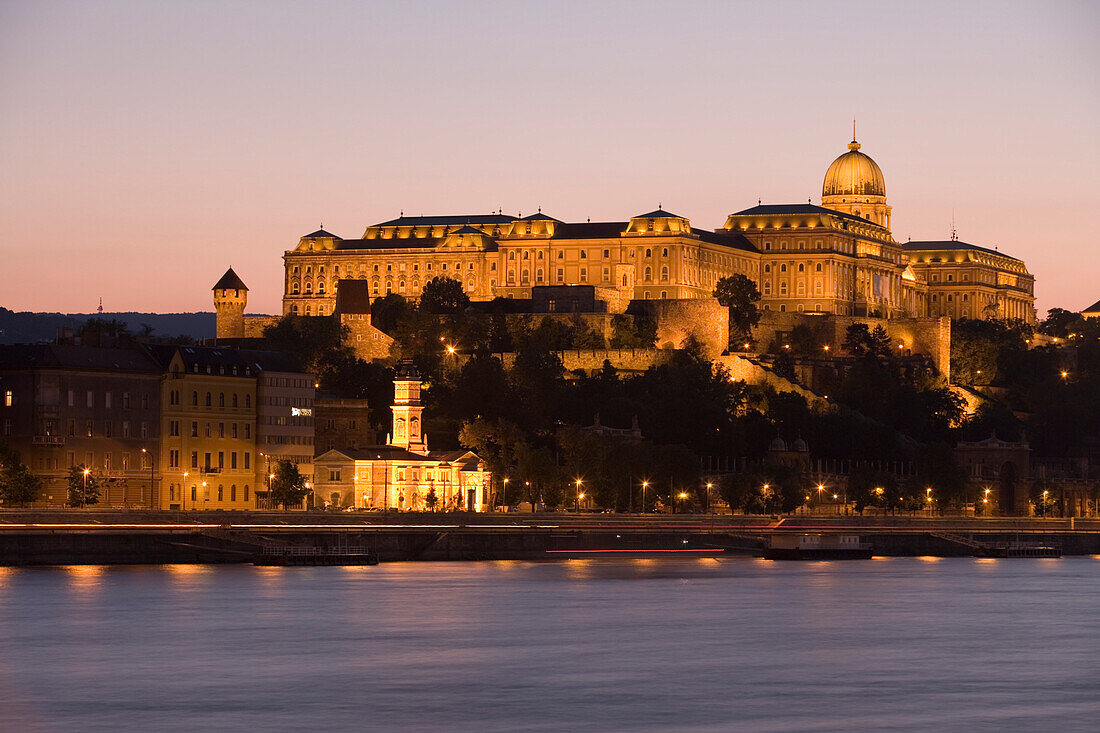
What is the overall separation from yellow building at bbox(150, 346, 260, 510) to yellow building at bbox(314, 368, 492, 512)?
414 cm

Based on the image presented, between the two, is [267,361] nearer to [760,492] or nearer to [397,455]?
[397,455]

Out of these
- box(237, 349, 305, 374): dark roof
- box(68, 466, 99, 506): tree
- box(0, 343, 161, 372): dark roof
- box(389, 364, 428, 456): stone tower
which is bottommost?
box(68, 466, 99, 506): tree

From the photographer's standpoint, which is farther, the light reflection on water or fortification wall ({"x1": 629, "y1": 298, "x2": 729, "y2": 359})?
fortification wall ({"x1": 629, "y1": 298, "x2": 729, "y2": 359})

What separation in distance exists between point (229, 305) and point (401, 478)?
56529mm

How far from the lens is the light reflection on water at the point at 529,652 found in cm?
5653

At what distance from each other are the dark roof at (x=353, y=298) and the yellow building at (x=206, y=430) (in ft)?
148

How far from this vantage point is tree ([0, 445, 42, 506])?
340 feet

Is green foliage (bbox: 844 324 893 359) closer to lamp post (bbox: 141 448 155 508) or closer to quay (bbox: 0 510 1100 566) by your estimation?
quay (bbox: 0 510 1100 566)

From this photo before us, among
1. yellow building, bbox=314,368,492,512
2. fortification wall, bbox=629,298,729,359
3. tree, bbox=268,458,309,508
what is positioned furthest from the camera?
fortification wall, bbox=629,298,729,359

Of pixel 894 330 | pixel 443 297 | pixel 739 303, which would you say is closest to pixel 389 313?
pixel 443 297

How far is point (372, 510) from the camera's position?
117875 millimetres

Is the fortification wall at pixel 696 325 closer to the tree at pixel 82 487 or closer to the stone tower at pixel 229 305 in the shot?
the stone tower at pixel 229 305

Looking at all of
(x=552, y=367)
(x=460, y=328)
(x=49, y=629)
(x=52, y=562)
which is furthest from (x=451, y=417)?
(x=49, y=629)

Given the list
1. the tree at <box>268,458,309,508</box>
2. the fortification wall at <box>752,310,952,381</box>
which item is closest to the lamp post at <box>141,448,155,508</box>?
the tree at <box>268,458,309,508</box>
